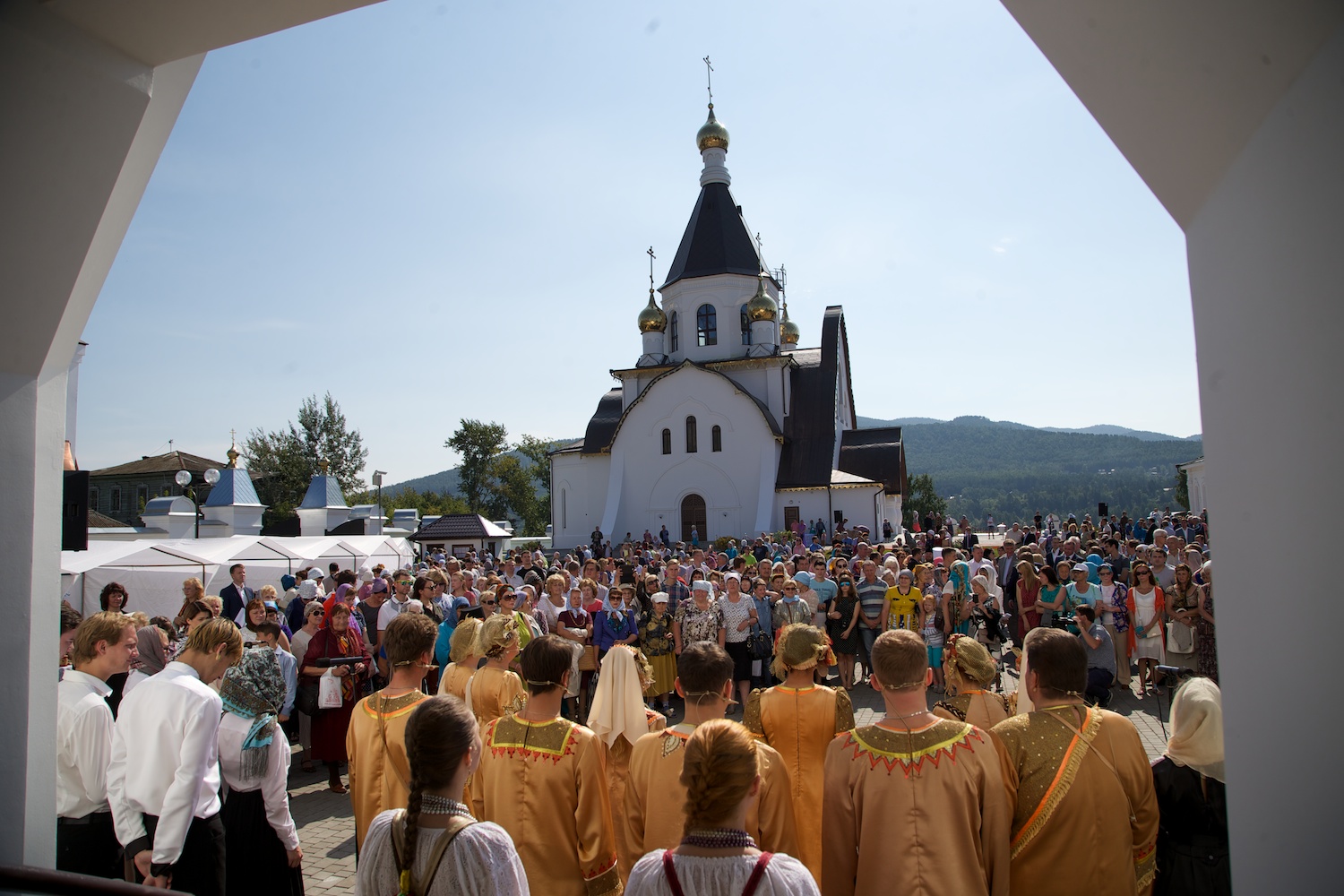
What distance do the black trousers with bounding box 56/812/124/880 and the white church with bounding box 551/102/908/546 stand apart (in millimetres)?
30449

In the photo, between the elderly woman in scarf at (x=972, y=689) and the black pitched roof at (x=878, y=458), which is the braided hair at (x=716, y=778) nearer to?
the elderly woman in scarf at (x=972, y=689)

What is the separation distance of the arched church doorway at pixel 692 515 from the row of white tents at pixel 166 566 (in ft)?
65.9

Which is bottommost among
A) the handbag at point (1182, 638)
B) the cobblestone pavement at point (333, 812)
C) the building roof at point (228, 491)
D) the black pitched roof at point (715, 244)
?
the cobblestone pavement at point (333, 812)

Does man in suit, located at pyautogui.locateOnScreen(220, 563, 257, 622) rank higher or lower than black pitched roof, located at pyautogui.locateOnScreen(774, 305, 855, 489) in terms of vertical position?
lower

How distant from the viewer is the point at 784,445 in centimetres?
3700

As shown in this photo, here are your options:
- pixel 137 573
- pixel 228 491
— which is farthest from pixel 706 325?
pixel 137 573

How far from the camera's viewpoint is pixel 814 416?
37.8m

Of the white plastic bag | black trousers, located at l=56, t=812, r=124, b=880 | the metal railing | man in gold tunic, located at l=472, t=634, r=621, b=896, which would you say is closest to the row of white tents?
the white plastic bag

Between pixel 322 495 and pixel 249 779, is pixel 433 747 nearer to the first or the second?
pixel 249 779

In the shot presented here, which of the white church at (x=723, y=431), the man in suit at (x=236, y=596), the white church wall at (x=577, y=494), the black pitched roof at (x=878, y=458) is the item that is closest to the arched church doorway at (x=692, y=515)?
the white church at (x=723, y=431)

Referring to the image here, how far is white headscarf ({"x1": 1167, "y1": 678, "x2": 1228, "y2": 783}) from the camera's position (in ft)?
10.8

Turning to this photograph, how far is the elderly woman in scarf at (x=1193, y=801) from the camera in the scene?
3.29 metres

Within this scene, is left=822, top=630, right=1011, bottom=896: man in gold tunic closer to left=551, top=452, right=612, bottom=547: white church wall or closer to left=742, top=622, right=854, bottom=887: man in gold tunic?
left=742, top=622, right=854, bottom=887: man in gold tunic

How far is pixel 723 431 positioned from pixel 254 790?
107ft
